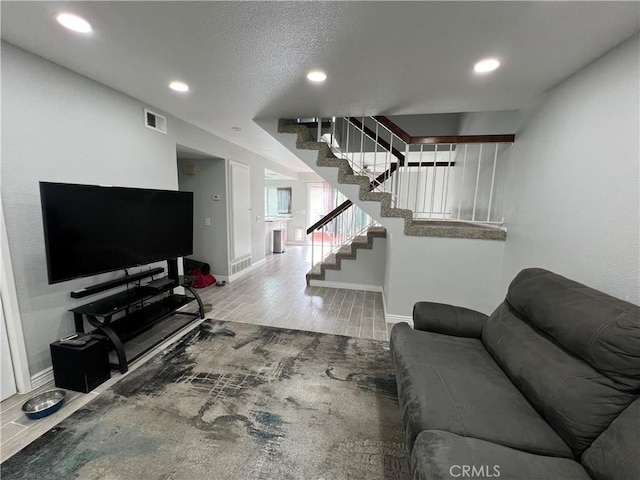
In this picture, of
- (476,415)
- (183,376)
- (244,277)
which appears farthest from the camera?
(244,277)

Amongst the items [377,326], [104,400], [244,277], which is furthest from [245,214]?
[104,400]

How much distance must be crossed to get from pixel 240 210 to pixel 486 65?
3974 mm

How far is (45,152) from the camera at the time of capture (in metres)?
1.94

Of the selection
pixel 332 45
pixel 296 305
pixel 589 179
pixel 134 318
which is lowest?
pixel 296 305

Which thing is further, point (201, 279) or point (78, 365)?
point (201, 279)

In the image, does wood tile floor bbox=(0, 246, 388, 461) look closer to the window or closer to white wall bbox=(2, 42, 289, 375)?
white wall bbox=(2, 42, 289, 375)

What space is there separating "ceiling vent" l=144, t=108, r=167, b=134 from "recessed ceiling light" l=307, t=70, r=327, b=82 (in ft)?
6.06

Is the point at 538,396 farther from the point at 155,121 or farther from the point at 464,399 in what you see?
the point at 155,121

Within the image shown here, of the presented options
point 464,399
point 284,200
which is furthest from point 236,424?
point 284,200

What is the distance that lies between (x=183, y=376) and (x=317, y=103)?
2746mm

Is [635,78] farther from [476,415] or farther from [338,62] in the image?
[476,415]

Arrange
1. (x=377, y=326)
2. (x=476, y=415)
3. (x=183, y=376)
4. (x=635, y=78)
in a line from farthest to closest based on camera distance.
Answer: (x=377, y=326)
(x=183, y=376)
(x=635, y=78)
(x=476, y=415)

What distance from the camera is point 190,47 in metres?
1.71

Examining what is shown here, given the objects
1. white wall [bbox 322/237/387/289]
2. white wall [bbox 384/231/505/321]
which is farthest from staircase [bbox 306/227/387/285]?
white wall [bbox 384/231/505/321]
